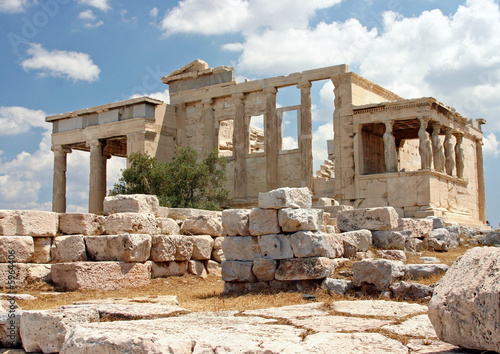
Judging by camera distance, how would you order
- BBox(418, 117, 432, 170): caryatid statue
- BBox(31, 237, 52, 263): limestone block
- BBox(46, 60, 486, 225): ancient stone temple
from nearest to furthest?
BBox(31, 237, 52, 263): limestone block
BBox(418, 117, 432, 170): caryatid statue
BBox(46, 60, 486, 225): ancient stone temple

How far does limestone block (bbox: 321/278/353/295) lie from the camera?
24.8 ft

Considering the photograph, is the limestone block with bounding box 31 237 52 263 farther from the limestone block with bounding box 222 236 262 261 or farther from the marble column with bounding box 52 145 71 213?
the marble column with bounding box 52 145 71 213

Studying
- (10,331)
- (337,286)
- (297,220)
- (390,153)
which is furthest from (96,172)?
(10,331)

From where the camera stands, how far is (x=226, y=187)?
23297 mm

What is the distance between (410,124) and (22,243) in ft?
52.3

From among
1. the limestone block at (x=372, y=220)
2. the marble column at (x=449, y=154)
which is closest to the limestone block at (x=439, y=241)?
the limestone block at (x=372, y=220)

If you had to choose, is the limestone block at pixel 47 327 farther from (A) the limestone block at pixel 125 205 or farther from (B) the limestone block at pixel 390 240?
(B) the limestone block at pixel 390 240

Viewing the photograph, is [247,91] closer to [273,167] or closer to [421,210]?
[273,167]

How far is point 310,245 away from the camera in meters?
8.14

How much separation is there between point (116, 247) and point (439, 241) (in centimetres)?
736

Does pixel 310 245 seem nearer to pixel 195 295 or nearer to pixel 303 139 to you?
pixel 195 295

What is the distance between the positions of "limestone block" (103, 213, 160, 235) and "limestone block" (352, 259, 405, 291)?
4304 mm

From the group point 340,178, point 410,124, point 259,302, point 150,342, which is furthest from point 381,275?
point 410,124

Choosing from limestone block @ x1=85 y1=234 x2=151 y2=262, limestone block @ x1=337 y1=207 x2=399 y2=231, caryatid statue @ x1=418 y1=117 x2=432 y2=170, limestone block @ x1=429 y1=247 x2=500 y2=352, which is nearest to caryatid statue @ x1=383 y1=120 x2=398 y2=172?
caryatid statue @ x1=418 y1=117 x2=432 y2=170
